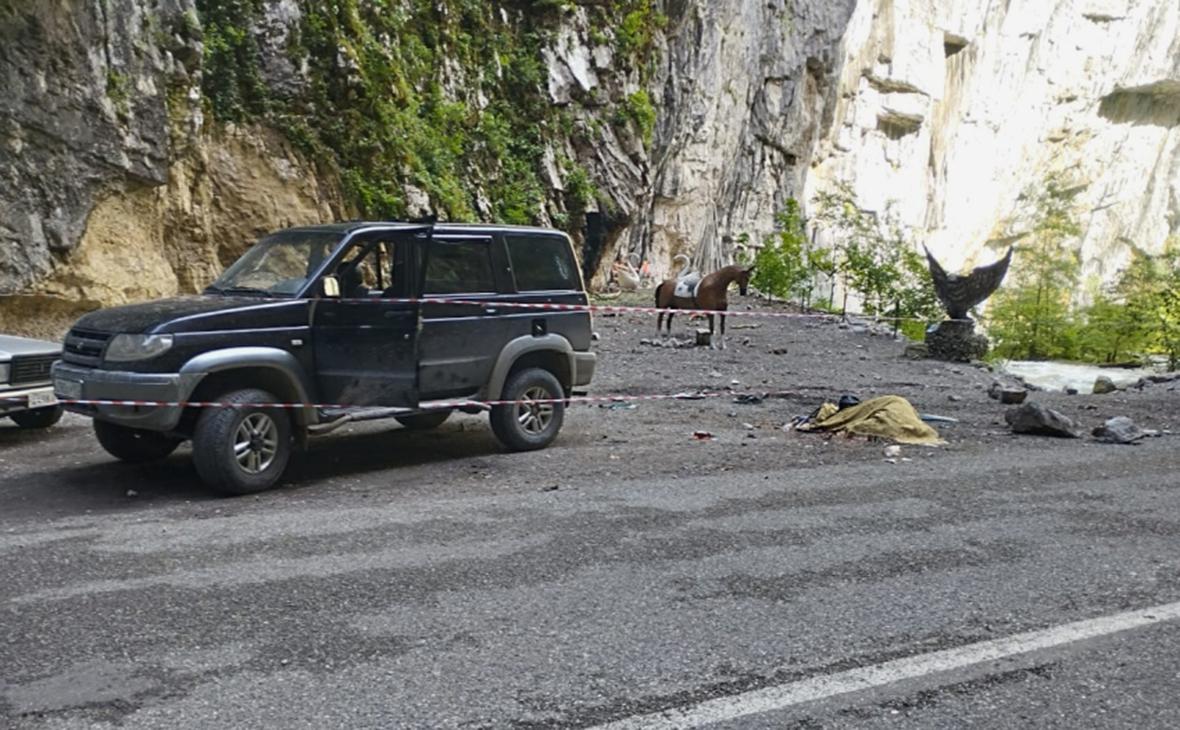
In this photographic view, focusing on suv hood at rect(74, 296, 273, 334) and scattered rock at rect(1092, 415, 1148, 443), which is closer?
suv hood at rect(74, 296, 273, 334)

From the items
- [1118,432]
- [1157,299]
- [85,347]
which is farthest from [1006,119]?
[85,347]

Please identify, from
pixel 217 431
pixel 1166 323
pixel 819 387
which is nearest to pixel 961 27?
pixel 1166 323

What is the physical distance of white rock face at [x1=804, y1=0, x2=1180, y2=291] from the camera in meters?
51.4

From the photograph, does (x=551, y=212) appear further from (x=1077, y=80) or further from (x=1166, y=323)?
(x=1077, y=80)

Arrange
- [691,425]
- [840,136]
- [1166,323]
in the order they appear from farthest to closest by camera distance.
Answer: [840,136], [1166,323], [691,425]

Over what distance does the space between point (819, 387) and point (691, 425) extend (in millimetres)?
4011

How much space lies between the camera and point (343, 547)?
578 centimetres

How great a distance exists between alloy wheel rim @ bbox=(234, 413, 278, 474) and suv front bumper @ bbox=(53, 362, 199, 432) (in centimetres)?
46

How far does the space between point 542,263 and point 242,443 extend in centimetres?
348

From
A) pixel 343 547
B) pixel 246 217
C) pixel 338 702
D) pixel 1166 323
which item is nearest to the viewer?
pixel 338 702

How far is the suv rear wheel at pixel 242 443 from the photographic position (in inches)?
276

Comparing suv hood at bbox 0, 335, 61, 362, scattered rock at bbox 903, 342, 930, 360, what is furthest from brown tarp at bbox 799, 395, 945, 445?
scattered rock at bbox 903, 342, 930, 360

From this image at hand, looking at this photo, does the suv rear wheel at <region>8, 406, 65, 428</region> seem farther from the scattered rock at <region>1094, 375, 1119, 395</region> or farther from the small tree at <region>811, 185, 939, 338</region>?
the small tree at <region>811, 185, 939, 338</region>

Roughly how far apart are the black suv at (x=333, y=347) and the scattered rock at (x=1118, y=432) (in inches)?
223
